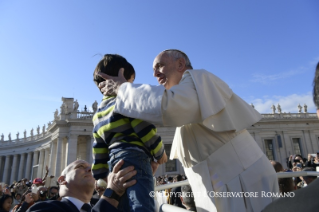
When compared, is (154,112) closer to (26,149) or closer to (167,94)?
(167,94)

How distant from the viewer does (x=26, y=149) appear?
4506cm

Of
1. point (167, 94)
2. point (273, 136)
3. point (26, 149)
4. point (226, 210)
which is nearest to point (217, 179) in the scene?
point (226, 210)

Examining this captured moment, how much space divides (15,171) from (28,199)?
48.9 metres

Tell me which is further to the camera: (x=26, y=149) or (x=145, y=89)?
(x=26, y=149)

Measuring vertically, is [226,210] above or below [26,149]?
below

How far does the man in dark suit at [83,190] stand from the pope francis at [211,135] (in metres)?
0.49

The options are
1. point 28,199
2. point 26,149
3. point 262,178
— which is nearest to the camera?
point 262,178

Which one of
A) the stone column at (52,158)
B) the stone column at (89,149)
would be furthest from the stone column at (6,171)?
the stone column at (89,149)

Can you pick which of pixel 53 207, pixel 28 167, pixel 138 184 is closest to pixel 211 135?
pixel 138 184

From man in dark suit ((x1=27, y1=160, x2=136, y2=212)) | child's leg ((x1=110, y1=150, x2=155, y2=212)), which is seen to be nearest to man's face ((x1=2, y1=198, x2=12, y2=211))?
man in dark suit ((x1=27, y1=160, x2=136, y2=212))

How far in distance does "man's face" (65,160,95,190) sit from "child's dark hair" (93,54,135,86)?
139cm

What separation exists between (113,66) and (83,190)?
1.78m

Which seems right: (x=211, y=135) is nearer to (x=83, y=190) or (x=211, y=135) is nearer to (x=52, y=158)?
(x=83, y=190)

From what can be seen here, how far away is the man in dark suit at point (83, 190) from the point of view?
1764 mm
